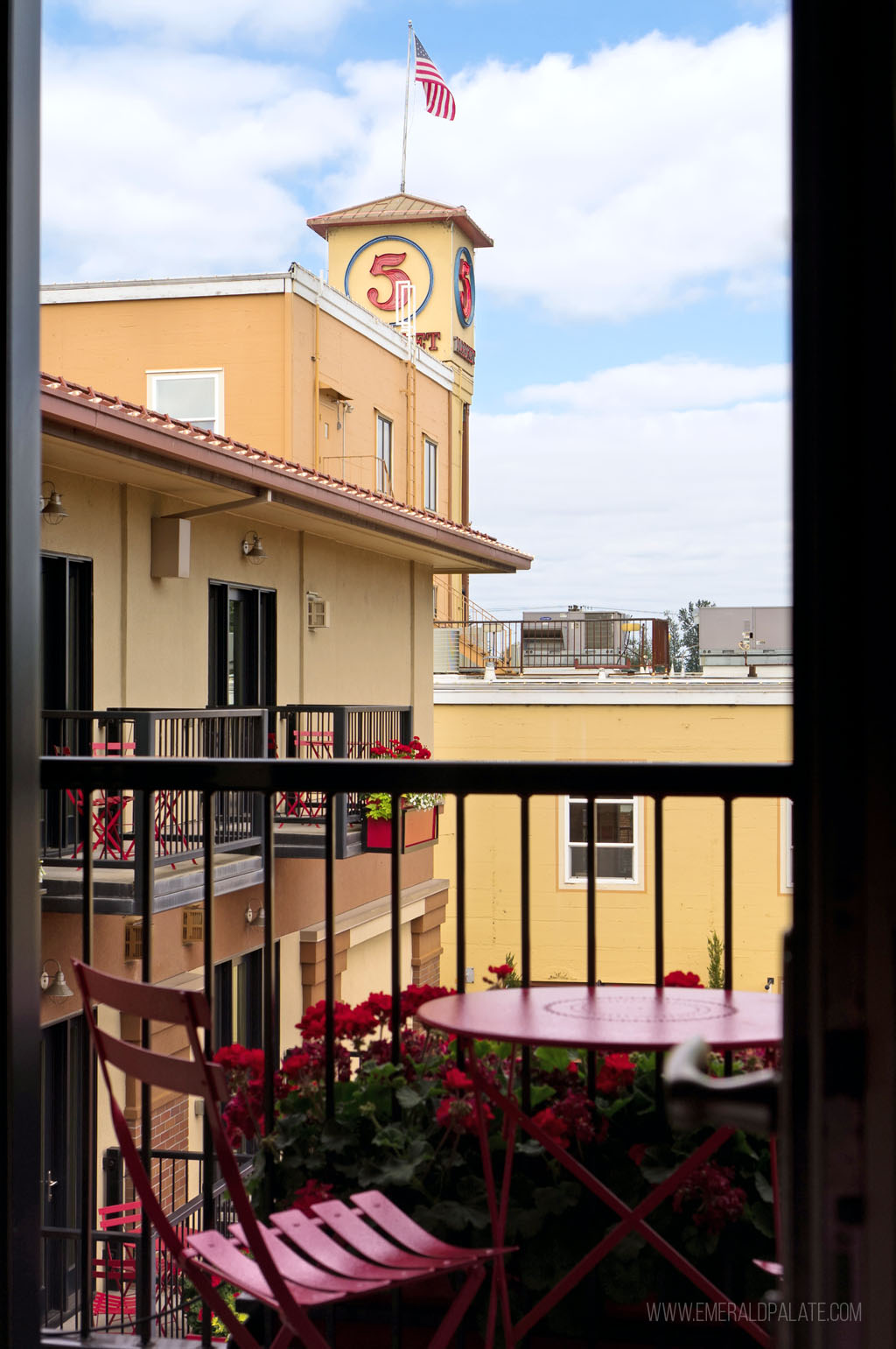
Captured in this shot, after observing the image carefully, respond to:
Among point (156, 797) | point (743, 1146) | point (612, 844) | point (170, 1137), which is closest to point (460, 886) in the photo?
point (743, 1146)

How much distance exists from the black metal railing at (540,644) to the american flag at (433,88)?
6657 millimetres

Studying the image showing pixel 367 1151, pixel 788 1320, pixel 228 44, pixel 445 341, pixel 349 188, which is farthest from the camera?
pixel 349 188

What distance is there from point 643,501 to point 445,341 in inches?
502

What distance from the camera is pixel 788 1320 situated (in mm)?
676

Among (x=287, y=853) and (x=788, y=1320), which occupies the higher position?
(x=788, y=1320)

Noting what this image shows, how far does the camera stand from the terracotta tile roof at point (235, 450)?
22.3 feet

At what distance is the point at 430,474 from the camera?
1705cm

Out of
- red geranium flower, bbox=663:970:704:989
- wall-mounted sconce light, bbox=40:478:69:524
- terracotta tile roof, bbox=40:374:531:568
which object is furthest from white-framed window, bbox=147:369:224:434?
red geranium flower, bbox=663:970:704:989

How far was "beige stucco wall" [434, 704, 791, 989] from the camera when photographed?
15.0 m

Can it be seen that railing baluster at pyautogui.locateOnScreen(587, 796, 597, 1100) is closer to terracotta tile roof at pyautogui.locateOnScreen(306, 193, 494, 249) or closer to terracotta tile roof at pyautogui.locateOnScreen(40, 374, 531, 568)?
terracotta tile roof at pyautogui.locateOnScreen(40, 374, 531, 568)

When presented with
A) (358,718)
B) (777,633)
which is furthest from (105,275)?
(777,633)

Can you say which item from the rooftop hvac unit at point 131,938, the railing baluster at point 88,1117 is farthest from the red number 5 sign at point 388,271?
the railing baluster at point 88,1117

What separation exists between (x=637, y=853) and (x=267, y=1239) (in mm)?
14027

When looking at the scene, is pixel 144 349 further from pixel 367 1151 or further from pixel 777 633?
pixel 367 1151
